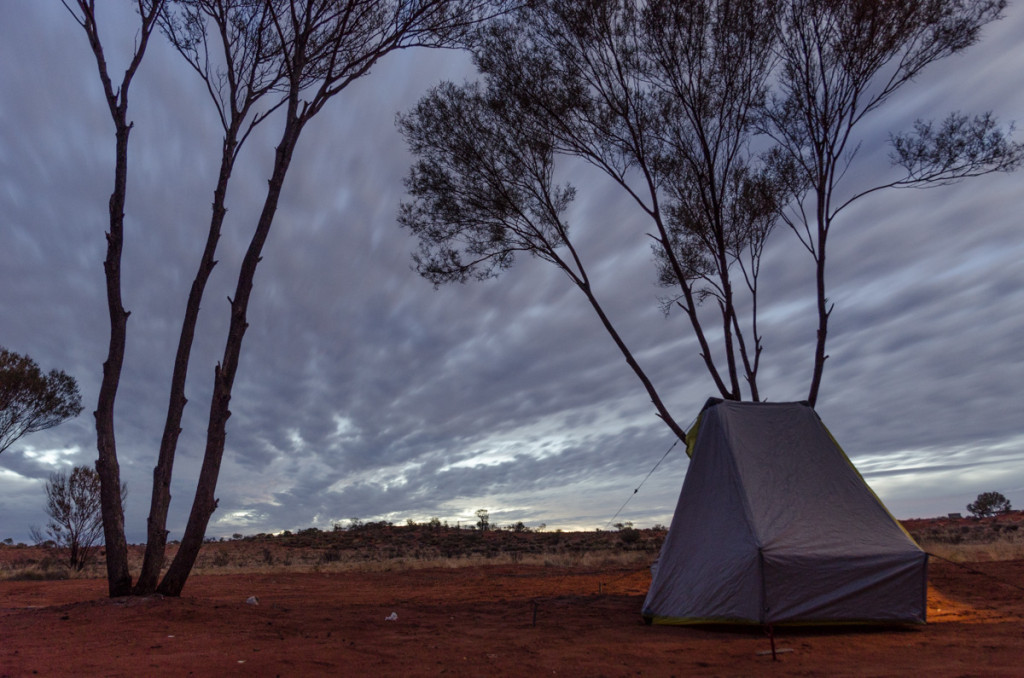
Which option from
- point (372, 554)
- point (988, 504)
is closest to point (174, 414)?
point (372, 554)

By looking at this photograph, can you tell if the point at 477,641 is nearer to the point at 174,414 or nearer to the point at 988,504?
the point at 174,414

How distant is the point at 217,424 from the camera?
8938 millimetres

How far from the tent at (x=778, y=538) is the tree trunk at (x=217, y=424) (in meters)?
5.65

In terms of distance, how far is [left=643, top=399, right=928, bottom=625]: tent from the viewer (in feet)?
22.9

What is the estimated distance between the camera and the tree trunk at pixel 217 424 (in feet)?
28.6

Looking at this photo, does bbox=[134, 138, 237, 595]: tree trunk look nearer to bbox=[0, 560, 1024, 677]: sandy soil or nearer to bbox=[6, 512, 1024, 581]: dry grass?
bbox=[0, 560, 1024, 677]: sandy soil

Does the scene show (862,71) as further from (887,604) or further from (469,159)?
(887,604)

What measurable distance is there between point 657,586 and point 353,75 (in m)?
8.68

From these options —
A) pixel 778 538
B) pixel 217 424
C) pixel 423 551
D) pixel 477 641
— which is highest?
pixel 217 424

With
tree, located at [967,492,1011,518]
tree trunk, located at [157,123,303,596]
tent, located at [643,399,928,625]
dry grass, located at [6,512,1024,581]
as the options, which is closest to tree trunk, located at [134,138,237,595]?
tree trunk, located at [157,123,303,596]

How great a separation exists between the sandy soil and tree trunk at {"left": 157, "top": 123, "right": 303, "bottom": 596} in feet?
1.78

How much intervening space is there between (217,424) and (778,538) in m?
6.90

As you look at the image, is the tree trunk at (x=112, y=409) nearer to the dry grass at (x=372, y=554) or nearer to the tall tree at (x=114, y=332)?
the tall tree at (x=114, y=332)

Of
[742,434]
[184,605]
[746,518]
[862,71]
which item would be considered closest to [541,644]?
[746,518]
